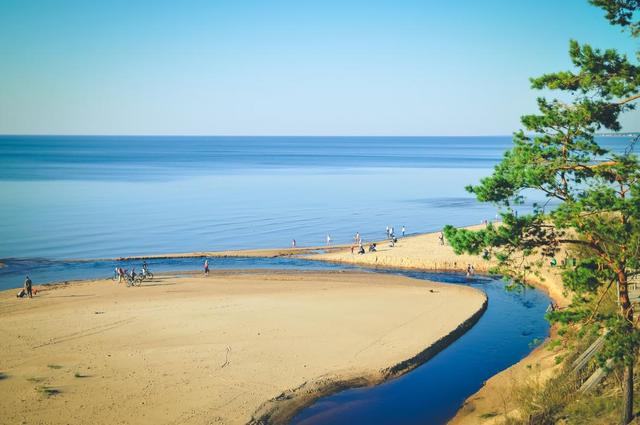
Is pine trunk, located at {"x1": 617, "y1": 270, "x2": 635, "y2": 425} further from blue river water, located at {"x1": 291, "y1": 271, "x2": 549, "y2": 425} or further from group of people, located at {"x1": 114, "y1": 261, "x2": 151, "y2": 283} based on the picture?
group of people, located at {"x1": 114, "y1": 261, "x2": 151, "y2": 283}

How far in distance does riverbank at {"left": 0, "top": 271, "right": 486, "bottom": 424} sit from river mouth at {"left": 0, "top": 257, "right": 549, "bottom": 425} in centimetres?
67

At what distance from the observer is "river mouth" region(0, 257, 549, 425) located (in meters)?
17.7

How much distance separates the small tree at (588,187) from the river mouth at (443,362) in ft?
7.61

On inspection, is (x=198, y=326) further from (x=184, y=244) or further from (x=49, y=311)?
(x=184, y=244)

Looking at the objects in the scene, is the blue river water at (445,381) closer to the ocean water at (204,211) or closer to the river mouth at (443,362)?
the river mouth at (443,362)

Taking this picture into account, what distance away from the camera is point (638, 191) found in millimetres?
9852

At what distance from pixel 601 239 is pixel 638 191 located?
5.14ft

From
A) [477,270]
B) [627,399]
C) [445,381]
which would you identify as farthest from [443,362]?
[477,270]

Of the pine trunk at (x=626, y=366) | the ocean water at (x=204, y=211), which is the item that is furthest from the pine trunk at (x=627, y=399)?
the ocean water at (x=204, y=211)

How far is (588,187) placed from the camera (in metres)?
11.5

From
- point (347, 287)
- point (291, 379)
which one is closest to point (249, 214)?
point (347, 287)

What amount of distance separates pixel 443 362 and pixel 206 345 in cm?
1070

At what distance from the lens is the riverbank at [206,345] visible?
17.1m

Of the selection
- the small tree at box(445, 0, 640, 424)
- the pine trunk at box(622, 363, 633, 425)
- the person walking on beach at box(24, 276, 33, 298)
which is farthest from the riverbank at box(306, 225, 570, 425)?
the person walking on beach at box(24, 276, 33, 298)
